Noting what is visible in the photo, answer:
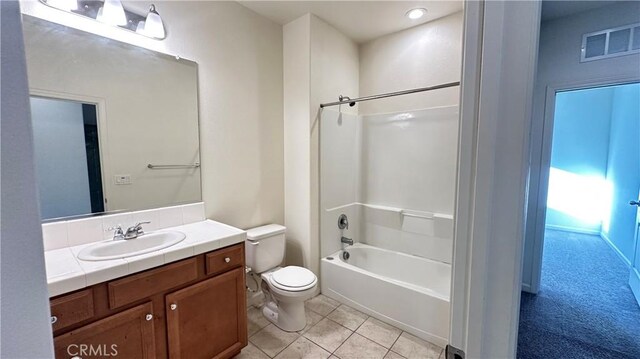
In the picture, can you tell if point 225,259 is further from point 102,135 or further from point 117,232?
point 102,135

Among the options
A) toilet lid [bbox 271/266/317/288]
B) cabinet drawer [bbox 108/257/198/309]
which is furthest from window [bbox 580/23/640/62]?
cabinet drawer [bbox 108/257/198/309]

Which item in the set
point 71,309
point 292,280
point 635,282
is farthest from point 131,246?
point 635,282

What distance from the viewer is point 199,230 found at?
1.82 m

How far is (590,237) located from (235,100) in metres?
5.73

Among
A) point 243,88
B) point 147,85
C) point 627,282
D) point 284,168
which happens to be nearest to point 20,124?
point 147,85

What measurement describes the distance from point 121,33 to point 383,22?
7.06ft

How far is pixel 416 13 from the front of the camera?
2.38 metres

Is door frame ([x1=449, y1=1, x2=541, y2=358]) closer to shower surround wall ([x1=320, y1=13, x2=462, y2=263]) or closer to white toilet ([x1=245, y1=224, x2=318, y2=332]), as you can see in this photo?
white toilet ([x1=245, y1=224, x2=318, y2=332])

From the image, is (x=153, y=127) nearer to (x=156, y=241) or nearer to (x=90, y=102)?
(x=90, y=102)

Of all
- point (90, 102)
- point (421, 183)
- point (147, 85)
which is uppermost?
point (147, 85)

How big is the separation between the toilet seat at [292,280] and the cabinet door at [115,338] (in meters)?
0.89

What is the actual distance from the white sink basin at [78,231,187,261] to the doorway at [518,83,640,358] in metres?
2.52

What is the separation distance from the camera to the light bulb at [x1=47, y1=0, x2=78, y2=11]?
55.2 inches

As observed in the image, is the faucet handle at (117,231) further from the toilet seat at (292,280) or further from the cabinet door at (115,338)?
the toilet seat at (292,280)
